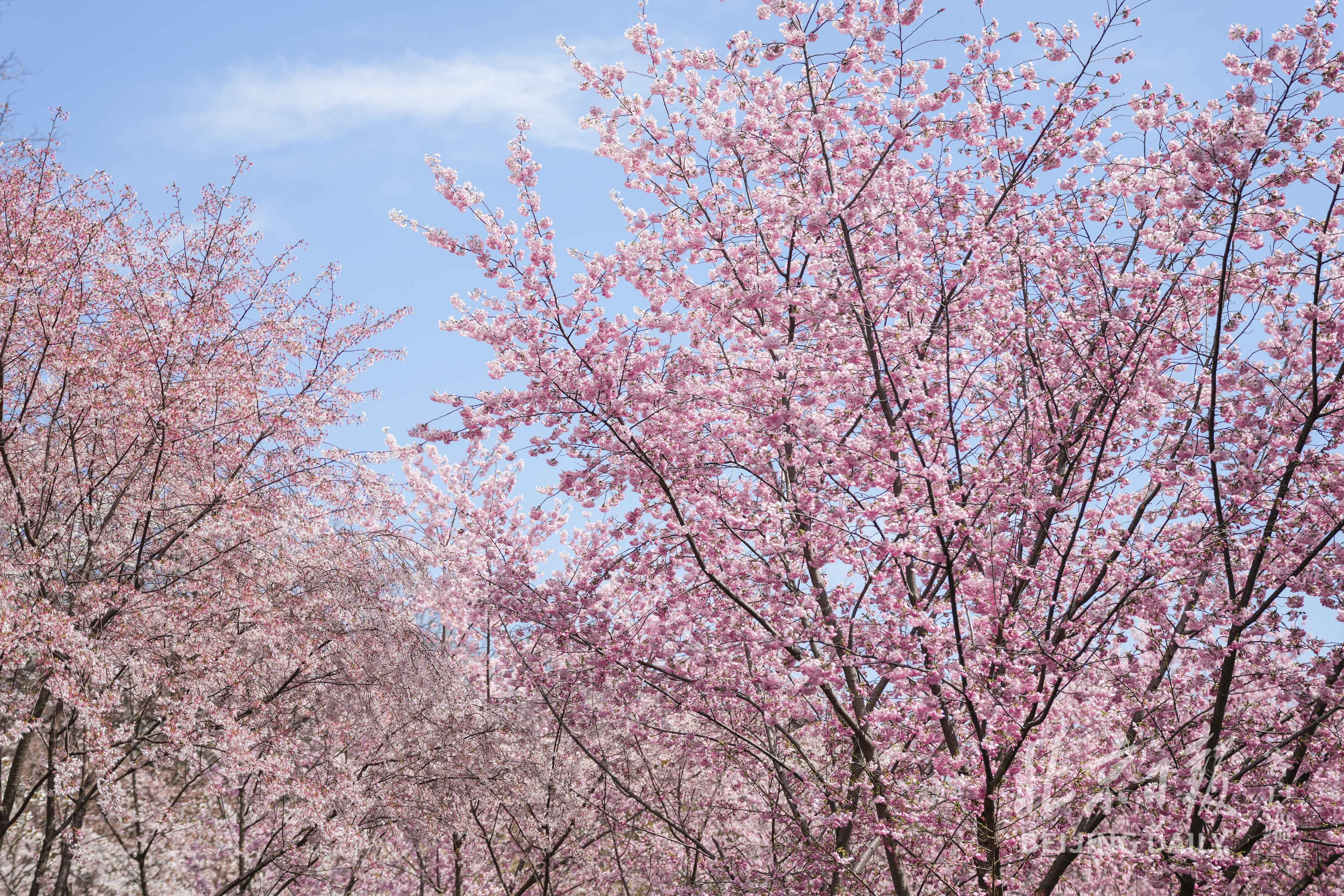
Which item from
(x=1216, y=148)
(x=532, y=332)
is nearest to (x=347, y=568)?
(x=532, y=332)

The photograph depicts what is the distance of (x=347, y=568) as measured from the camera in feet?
33.0

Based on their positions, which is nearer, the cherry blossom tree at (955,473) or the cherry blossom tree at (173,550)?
the cherry blossom tree at (955,473)

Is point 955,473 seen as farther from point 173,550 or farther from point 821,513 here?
point 173,550

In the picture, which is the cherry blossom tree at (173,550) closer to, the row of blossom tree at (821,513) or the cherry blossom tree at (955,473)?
the row of blossom tree at (821,513)

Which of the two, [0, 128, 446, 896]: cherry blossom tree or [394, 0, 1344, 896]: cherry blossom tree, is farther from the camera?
[0, 128, 446, 896]: cherry blossom tree

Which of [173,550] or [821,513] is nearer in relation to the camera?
[821,513]

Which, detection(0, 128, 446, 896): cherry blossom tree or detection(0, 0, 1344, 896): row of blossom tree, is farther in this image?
detection(0, 128, 446, 896): cherry blossom tree

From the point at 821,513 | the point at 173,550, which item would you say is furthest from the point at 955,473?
the point at 173,550

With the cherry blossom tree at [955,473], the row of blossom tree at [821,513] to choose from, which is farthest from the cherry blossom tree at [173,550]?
the cherry blossom tree at [955,473]

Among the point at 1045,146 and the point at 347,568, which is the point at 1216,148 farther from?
the point at 347,568

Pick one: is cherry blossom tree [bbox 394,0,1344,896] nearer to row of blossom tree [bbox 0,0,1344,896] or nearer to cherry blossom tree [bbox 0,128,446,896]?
row of blossom tree [bbox 0,0,1344,896]

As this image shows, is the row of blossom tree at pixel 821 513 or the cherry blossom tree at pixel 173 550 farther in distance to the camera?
the cherry blossom tree at pixel 173 550

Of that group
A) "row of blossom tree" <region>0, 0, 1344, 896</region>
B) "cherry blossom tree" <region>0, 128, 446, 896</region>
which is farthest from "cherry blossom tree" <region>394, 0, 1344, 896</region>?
"cherry blossom tree" <region>0, 128, 446, 896</region>

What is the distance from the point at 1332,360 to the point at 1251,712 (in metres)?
2.37
